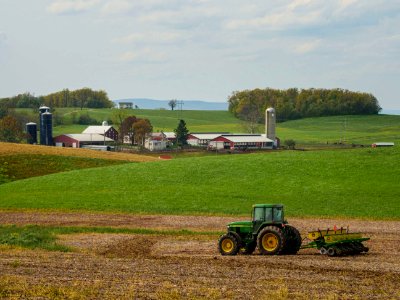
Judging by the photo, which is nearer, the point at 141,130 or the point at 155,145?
the point at 155,145

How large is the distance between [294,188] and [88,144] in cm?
9981

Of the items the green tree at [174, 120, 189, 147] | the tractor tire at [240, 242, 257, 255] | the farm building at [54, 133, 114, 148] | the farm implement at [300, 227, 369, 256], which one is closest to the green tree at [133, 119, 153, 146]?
the green tree at [174, 120, 189, 147]

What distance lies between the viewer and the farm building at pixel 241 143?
152625 mm

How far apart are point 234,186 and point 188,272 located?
3808cm

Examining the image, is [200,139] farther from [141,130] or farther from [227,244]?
[227,244]

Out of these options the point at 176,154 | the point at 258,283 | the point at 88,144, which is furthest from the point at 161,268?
the point at 88,144

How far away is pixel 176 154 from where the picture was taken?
438 feet

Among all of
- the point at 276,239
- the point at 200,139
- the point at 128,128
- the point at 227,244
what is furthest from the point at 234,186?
the point at 128,128

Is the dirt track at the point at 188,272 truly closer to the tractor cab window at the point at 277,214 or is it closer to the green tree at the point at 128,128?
the tractor cab window at the point at 277,214

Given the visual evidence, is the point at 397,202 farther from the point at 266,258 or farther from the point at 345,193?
the point at 266,258

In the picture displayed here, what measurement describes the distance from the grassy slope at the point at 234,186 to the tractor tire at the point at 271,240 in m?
22.2

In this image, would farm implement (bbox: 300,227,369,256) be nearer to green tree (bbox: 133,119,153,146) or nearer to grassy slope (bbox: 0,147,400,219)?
grassy slope (bbox: 0,147,400,219)

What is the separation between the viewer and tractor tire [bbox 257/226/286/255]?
3077 centimetres

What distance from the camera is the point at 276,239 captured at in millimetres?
31062
